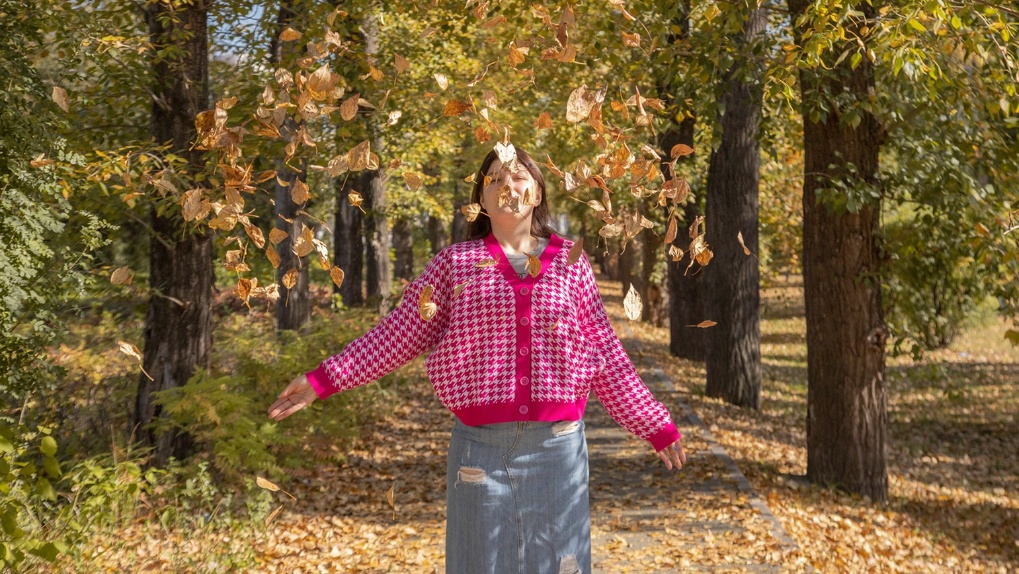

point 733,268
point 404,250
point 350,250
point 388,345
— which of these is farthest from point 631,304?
point 404,250

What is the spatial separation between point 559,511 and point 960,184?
18.2 ft

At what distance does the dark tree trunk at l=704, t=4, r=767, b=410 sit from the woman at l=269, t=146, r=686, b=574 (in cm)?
996

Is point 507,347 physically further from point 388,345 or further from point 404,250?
point 404,250

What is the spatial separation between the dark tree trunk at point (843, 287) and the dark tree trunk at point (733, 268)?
181 inches

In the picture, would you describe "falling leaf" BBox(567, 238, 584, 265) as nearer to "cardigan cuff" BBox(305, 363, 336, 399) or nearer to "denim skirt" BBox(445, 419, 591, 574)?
"denim skirt" BBox(445, 419, 591, 574)

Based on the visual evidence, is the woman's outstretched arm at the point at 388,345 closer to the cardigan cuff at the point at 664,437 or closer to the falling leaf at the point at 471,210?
the falling leaf at the point at 471,210

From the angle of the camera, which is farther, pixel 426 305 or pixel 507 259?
pixel 507 259

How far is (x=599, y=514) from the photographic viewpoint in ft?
26.1

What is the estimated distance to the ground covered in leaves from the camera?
6.69 metres

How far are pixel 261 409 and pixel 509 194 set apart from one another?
23.2 ft

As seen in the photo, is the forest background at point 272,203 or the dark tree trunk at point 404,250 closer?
the forest background at point 272,203

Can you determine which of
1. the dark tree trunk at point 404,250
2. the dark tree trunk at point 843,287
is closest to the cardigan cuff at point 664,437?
the dark tree trunk at point 843,287

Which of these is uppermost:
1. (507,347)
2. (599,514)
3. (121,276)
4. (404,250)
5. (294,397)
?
(404,250)

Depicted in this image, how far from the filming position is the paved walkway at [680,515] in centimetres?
666
